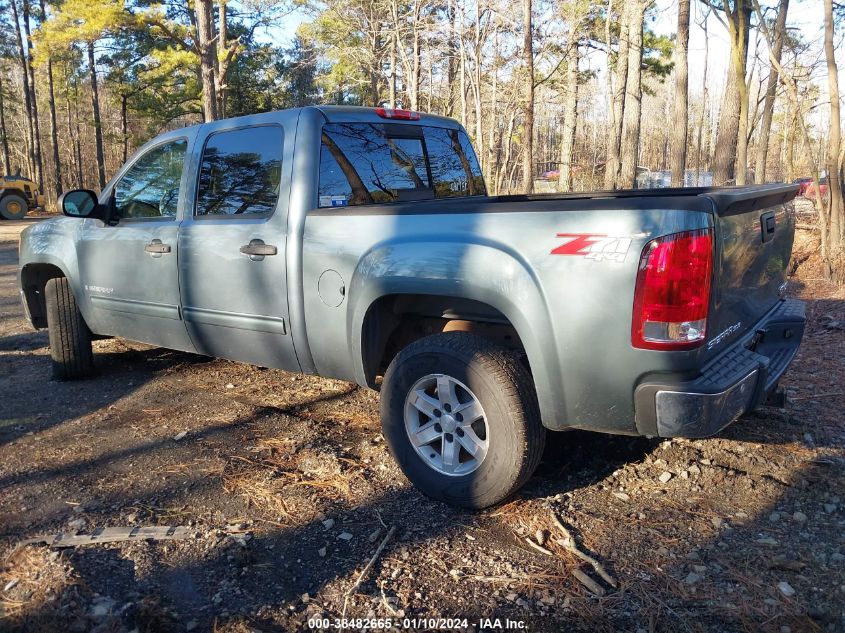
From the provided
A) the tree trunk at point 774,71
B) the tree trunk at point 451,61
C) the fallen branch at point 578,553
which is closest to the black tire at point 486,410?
the fallen branch at point 578,553

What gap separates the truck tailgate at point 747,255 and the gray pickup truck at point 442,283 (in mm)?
17

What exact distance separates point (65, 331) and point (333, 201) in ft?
9.48

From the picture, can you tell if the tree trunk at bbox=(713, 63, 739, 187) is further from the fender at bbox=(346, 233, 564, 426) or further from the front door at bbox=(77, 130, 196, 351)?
the fender at bbox=(346, 233, 564, 426)

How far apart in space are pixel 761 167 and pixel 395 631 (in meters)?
25.1

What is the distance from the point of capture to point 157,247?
4359mm

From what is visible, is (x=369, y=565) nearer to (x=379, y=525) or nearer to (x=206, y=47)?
(x=379, y=525)

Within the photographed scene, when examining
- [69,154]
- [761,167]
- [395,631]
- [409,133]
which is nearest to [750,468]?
[395,631]

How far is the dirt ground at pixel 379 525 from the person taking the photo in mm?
2408

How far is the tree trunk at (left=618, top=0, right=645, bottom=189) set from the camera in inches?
598

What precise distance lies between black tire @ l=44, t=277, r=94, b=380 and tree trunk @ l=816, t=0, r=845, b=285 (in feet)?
29.2

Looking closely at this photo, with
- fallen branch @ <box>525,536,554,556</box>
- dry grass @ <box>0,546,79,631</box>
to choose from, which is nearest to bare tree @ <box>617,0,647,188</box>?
fallen branch @ <box>525,536,554,556</box>

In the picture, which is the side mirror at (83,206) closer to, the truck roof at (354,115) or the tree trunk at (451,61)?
the truck roof at (354,115)

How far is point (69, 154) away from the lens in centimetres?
5047

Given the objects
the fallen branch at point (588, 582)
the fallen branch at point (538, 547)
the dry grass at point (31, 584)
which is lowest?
the fallen branch at point (588, 582)
